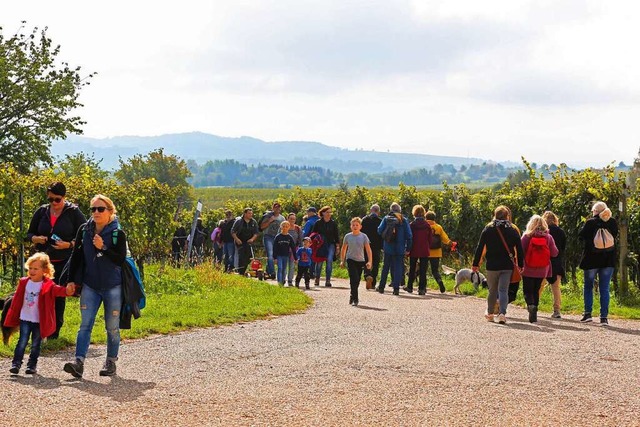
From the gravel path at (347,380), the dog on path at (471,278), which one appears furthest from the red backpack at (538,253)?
the dog on path at (471,278)

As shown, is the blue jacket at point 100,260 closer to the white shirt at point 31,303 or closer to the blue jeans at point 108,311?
the blue jeans at point 108,311

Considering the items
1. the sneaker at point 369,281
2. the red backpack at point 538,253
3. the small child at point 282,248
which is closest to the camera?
the red backpack at point 538,253

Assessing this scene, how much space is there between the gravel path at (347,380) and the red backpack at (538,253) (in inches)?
58.2

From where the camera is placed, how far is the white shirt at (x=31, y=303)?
9.73 metres

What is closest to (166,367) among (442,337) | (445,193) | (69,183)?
(442,337)

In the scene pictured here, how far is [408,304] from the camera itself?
717 inches

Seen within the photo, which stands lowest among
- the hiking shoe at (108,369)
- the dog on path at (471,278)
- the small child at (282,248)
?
the hiking shoe at (108,369)

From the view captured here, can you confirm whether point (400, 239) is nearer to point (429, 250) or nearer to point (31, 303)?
point (429, 250)

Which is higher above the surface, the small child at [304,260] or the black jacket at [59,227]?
the black jacket at [59,227]

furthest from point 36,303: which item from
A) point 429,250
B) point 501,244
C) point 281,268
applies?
point 429,250

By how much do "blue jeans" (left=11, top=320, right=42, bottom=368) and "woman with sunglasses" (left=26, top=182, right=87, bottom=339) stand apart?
153 cm

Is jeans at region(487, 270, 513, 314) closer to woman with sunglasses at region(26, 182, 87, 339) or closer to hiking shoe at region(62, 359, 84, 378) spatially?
woman with sunglasses at region(26, 182, 87, 339)

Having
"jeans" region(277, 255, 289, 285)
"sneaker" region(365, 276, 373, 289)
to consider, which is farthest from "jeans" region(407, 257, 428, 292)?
"jeans" region(277, 255, 289, 285)

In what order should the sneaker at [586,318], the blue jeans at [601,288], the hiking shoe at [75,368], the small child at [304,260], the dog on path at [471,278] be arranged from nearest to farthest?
the hiking shoe at [75,368] < the blue jeans at [601,288] < the sneaker at [586,318] < the dog on path at [471,278] < the small child at [304,260]
